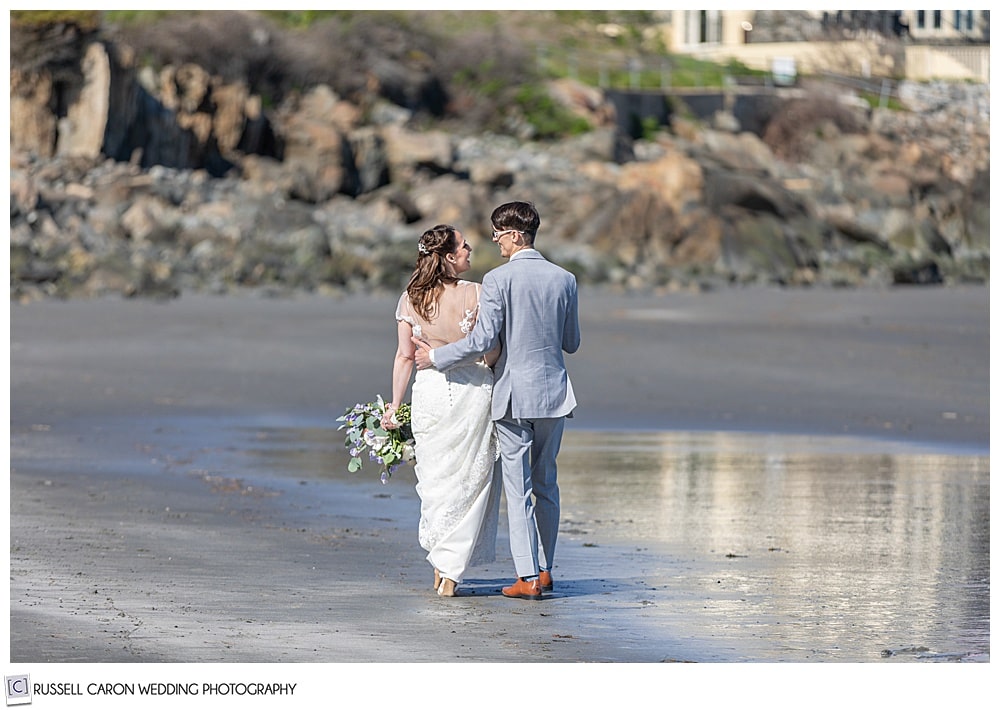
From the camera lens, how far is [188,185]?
3206 centimetres

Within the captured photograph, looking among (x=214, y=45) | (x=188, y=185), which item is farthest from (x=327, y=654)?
(x=214, y=45)

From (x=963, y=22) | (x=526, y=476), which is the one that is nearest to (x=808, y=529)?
(x=526, y=476)

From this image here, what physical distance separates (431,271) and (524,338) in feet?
1.39

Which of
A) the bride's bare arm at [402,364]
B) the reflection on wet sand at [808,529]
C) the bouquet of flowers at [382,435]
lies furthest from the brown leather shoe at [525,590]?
the bride's bare arm at [402,364]

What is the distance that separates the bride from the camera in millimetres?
6523

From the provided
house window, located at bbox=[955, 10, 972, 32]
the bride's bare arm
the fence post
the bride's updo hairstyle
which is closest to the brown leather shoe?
the bride's bare arm

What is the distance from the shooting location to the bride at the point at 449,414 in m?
6.52

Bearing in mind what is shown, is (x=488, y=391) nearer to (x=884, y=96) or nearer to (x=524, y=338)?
(x=524, y=338)

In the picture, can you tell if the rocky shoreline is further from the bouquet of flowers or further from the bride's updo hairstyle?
the bride's updo hairstyle

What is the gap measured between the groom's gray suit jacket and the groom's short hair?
94 millimetres

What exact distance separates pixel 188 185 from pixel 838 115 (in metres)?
21.4

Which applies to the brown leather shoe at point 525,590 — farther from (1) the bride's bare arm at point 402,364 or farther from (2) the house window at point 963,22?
(2) the house window at point 963,22
